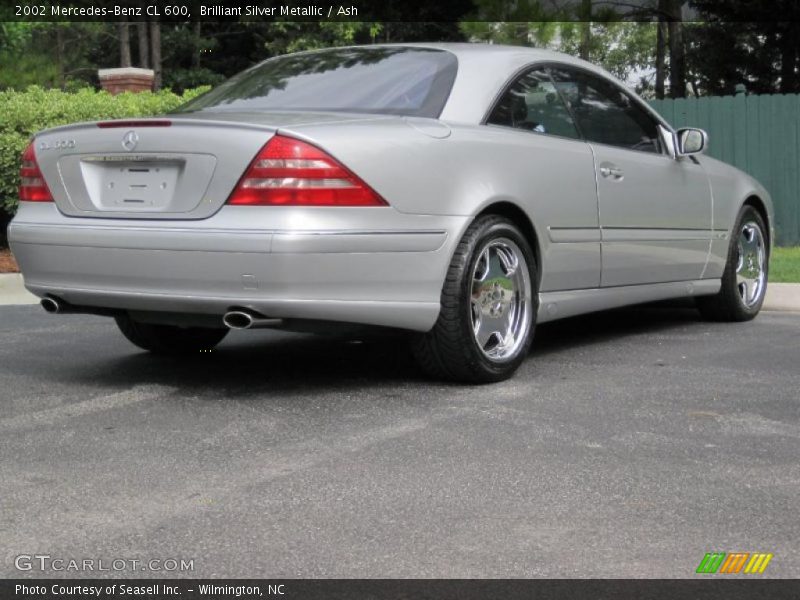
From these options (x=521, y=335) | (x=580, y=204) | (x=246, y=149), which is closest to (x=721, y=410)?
(x=521, y=335)

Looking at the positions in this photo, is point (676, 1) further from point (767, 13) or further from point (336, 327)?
point (336, 327)

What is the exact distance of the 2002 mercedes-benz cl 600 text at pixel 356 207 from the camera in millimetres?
4988

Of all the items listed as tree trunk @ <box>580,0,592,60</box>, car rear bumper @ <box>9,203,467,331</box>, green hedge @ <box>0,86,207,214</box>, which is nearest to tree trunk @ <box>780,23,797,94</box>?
tree trunk @ <box>580,0,592,60</box>

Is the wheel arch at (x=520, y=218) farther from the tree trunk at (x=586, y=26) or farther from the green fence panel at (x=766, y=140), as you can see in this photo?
the tree trunk at (x=586, y=26)

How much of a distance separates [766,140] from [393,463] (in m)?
11.4

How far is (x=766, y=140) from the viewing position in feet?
47.9

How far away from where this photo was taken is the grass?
10.2 meters

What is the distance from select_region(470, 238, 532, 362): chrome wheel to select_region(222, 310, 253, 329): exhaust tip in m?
1.01

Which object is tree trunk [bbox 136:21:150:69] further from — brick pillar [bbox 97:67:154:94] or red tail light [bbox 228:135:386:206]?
red tail light [bbox 228:135:386:206]

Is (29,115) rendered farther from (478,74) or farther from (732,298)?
(478,74)

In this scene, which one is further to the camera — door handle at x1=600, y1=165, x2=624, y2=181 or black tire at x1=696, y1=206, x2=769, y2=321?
black tire at x1=696, y1=206, x2=769, y2=321

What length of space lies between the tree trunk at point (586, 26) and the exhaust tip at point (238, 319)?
16.4 m

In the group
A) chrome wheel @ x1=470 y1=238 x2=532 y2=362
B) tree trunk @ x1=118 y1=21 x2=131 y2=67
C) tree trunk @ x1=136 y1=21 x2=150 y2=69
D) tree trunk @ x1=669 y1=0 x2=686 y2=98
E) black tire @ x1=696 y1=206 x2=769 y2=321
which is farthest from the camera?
tree trunk @ x1=136 y1=21 x2=150 y2=69
